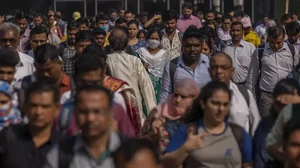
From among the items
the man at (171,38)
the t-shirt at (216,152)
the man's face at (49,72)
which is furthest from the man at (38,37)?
the t-shirt at (216,152)

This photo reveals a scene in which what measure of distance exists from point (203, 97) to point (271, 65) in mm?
5391

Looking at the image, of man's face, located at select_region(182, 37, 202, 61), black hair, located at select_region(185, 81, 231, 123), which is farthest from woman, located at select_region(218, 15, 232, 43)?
black hair, located at select_region(185, 81, 231, 123)

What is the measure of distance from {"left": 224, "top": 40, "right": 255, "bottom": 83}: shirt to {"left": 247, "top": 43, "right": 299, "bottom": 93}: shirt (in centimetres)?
82

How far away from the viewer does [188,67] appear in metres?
8.66

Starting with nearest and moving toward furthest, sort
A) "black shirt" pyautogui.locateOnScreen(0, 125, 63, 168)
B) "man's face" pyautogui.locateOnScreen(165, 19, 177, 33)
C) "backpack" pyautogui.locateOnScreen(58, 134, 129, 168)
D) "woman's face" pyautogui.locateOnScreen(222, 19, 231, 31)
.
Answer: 1. "backpack" pyautogui.locateOnScreen(58, 134, 129, 168)
2. "black shirt" pyautogui.locateOnScreen(0, 125, 63, 168)
3. "man's face" pyautogui.locateOnScreen(165, 19, 177, 33)
4. "woman's face" pyautogui.locateOnScreen(222, 19, 231, 31)

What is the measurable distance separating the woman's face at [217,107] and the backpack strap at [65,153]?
4.36 ft

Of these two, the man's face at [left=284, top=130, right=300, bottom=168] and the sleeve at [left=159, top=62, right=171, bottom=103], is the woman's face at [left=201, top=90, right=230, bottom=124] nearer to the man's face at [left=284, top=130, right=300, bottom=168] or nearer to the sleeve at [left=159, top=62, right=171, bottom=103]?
the man's face at [left=284, top=130, right=300, bottom=168]

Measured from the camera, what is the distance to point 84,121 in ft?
16.4

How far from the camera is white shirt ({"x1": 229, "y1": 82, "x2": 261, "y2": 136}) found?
667cm

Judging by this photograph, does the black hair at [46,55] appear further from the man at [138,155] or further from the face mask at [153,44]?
the face mask at [153,44]

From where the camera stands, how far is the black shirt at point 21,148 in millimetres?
5297

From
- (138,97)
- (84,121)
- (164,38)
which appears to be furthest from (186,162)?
(164,38)

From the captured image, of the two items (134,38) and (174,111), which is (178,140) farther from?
(134,38)

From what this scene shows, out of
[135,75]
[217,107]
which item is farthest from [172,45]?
[217,107]
